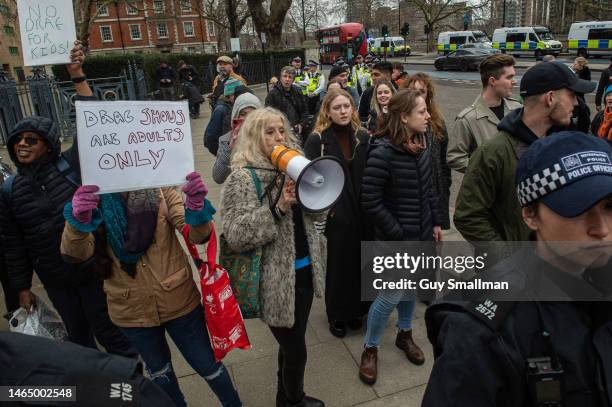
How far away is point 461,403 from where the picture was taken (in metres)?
1.01

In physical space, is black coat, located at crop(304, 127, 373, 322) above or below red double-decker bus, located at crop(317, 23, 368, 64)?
below

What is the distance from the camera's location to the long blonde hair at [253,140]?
2174mm

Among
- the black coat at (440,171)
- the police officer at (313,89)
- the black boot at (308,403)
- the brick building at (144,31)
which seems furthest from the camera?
the brick building at (144,31)

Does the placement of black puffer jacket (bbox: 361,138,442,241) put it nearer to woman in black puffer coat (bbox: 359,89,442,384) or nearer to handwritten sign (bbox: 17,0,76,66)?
woman in black puffer coat (bbox: 359,89,442,384)

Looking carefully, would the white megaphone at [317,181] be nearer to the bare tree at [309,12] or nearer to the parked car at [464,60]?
the parked car at [464,60]

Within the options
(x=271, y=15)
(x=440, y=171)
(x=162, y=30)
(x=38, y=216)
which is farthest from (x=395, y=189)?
(x=162, y=30)

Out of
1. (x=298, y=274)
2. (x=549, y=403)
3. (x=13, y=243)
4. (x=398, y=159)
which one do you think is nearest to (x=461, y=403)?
(x=549, y=403)

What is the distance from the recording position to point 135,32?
211 ft

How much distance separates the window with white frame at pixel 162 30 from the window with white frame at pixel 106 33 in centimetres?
679

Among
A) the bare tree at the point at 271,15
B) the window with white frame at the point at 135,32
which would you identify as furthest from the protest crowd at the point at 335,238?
the window with white frame at the point at 135,32

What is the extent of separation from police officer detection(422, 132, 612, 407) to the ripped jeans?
1.47 meters

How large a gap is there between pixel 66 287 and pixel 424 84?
3.36 metres

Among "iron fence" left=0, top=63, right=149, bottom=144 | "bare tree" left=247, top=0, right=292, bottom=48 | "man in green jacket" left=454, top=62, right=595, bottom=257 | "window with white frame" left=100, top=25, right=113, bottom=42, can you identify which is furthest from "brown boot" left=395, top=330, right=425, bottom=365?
"window with white frame" left=100, top=25, right=113, bottom=42

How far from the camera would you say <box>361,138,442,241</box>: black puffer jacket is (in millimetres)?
2705
